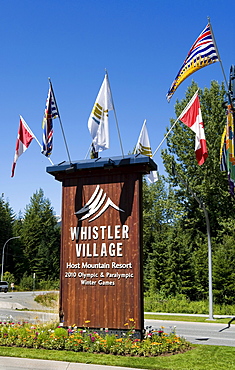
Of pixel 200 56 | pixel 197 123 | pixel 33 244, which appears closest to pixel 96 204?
pixel 197 123

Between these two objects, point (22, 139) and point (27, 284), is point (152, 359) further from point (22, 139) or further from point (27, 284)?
point (27, 284)

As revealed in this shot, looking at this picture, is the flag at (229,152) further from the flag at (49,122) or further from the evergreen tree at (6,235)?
the evergreen tree at (6,235)

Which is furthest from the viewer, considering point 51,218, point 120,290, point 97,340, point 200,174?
point 51,218

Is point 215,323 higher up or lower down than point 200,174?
lower down

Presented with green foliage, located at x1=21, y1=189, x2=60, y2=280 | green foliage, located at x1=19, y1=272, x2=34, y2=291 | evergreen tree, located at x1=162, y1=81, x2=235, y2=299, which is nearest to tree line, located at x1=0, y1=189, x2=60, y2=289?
green foliage, located at x1=21, y1=189, x2=60, y2=280

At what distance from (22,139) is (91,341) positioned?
7.21m

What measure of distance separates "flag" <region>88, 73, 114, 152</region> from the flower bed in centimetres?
550

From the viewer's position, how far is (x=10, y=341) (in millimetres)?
11695

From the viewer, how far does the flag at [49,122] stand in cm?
1402

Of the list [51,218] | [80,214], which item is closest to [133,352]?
[80,214]

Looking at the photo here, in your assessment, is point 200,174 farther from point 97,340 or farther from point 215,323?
point 97,340

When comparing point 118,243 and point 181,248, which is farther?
point 181,248

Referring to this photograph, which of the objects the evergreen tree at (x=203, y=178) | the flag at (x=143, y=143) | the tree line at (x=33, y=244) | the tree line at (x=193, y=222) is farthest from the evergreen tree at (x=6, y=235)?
the flag at (x=143, y=143)

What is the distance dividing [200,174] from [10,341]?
108 ft
